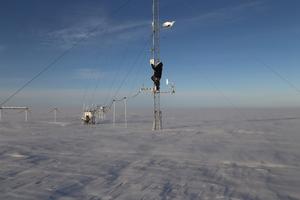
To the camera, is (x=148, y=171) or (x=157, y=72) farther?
(x=157, y=72)

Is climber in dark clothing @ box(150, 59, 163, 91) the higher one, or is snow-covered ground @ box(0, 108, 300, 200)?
climber in dark clothing @ box(150, 59, 163, 91)

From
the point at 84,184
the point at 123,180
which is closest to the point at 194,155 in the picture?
the point at 123,180

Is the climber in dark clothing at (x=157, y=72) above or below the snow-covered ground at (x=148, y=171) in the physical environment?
above

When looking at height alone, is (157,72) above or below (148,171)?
above

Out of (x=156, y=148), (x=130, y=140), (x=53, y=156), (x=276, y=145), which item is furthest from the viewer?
(x=130, y=140)

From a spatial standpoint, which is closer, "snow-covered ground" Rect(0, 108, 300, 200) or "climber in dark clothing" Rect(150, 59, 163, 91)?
"snow-covered ground" Rect(0, 108, 300, 200)

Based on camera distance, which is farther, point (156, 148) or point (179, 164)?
point (156, 148)

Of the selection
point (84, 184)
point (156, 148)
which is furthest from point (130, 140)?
point (84, 184)

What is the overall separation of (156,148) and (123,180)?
616 cm

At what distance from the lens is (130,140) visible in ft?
59.5

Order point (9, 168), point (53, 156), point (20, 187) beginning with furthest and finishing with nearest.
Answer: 1. point (53, 156)
2. point (9, 168)
3. point (20, 187)

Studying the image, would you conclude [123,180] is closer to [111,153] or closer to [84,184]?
[84,184]

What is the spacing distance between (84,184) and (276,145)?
11060 millimetres

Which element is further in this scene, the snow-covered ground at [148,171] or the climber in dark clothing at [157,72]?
the climber in dark clothing at [157,72]
